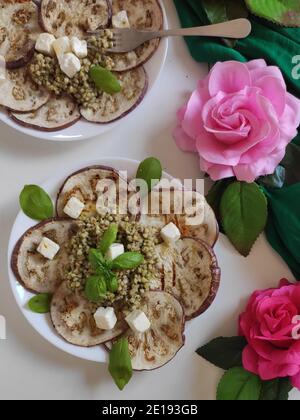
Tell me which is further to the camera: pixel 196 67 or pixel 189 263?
pixel 196 67

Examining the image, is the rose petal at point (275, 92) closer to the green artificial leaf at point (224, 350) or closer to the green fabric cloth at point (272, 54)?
the green fabric cloth at point (272, 54)

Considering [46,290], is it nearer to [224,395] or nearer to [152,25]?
[224,395]

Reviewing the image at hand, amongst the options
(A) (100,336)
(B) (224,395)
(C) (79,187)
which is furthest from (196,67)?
(B) (224,395)

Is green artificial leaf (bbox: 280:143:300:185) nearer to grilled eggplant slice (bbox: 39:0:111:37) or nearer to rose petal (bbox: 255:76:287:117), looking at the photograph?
rose petal (bbox: 255:76:287:117)

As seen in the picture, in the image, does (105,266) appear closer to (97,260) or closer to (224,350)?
(97,260)

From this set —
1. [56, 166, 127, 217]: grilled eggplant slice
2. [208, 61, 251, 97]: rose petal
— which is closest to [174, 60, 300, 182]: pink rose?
[208, 61, 251, 97]: rose petal
